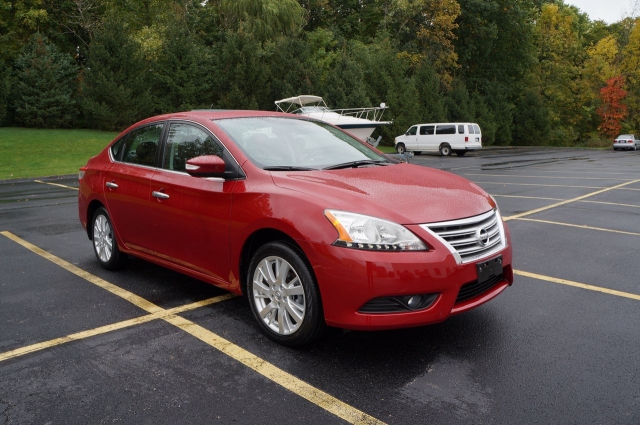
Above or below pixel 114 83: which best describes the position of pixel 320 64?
above

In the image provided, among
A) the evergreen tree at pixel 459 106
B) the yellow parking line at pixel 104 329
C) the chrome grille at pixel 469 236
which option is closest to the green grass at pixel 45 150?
the yellow parking line at pixel 104 329

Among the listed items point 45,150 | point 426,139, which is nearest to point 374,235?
point 45,150

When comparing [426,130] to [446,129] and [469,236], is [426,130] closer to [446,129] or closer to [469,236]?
[446,129]

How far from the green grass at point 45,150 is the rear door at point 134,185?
1295 centimetres

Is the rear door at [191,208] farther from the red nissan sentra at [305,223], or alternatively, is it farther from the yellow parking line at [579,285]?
the yellow parking line at [579,285]

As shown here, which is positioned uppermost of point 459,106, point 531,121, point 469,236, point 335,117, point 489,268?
point 459,106

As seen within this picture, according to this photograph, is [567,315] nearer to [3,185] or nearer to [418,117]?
[3,185]

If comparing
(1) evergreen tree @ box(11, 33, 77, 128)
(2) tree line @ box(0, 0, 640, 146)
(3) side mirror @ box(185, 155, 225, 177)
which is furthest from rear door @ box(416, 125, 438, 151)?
(3) side mirror @ box(185, 155, 225, 177)

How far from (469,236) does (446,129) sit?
2817 cm

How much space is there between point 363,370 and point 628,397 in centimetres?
150

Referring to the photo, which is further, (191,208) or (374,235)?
(191,208)

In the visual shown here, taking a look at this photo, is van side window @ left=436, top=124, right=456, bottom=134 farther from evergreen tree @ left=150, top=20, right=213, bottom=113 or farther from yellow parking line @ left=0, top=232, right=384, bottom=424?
yellow parking line @ left=0, top=232, right=384, bottom=424

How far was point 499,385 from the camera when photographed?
3.31 metres

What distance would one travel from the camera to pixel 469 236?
3.69m
